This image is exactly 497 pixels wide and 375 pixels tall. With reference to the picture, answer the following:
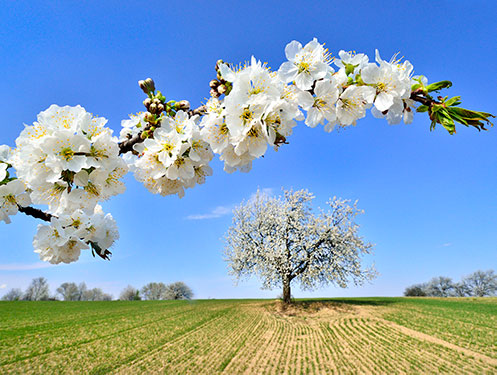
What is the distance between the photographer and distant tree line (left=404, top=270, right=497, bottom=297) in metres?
37.8

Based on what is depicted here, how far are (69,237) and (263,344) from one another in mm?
12150

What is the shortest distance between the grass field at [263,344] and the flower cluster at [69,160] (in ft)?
31.4

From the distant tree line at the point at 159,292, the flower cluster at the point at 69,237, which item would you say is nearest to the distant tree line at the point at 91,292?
the distant tree line at the point at 159,292

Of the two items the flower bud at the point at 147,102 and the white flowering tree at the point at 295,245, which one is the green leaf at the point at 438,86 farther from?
the white flowering tree at the point at 295,245

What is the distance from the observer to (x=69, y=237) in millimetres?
1603

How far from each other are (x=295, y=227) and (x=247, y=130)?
20.2 meters

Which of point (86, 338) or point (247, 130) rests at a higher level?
point (247, 130)

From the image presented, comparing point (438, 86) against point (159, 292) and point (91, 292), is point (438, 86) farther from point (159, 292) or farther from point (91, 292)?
point (91, 292)

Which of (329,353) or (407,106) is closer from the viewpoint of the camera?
(407,106)

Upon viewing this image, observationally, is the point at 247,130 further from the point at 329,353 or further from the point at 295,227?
the point at 295,227

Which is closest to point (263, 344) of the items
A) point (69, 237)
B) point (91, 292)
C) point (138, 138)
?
point (69, 237)

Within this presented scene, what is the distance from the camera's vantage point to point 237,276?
2109 cm

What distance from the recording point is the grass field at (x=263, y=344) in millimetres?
9367

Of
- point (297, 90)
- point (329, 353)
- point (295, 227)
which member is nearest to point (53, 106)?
point (297, 90)
